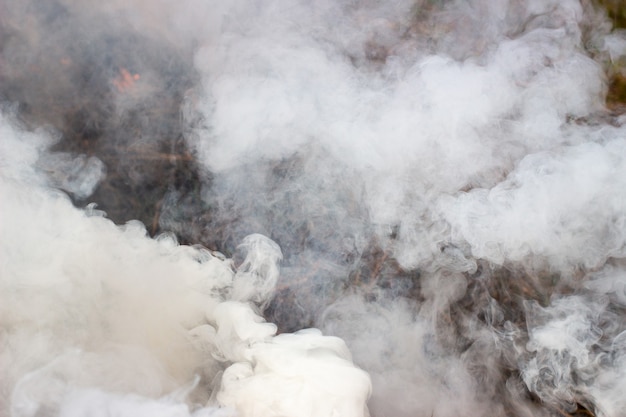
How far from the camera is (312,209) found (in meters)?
3.65

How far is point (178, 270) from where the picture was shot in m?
3.66

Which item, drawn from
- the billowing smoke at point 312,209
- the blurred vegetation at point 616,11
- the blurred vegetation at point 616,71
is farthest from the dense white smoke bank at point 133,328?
the blurred vegetation at point 616,11

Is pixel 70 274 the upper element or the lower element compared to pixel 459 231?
lower

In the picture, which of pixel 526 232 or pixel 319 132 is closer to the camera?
pixel 526 232

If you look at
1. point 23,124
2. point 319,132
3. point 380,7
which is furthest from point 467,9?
point 23,124

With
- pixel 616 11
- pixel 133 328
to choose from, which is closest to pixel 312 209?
pixel 133 328

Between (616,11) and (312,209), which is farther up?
(616,11)

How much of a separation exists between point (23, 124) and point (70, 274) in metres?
1.19

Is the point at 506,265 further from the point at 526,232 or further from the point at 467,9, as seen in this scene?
the point at 467,9

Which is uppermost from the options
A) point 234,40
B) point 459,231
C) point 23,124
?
point 234,40

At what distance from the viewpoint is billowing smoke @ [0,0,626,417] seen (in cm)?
330

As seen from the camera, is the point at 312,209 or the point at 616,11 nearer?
the point at 616,11

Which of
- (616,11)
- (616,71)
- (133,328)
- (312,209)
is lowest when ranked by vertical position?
(133,328)

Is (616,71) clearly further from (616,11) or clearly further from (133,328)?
(133,328)
